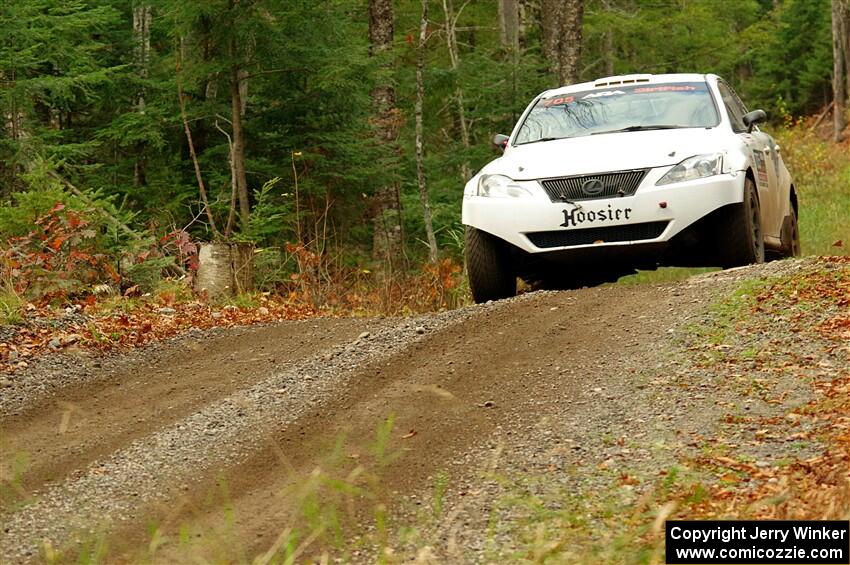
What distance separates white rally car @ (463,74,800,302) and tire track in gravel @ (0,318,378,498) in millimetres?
1516

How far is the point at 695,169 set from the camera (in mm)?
9336

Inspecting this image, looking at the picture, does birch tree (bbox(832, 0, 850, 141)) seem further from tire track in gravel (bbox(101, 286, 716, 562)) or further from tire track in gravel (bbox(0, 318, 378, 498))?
tire track in gravel (bbox(0, 318, 378, 498))

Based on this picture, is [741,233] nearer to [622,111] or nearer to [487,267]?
[622,111]

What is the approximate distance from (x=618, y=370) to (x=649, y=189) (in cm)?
306

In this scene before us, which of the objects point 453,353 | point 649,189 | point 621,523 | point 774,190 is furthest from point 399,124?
point 621,523

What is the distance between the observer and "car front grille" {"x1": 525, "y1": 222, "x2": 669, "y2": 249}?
9336mm

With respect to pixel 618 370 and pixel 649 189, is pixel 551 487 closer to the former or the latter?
pixel 618 370

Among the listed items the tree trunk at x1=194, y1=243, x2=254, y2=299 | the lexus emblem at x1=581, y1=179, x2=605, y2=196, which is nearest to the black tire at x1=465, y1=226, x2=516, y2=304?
the lexus emblem at x1=581, y1=179, x2=605, y2=196

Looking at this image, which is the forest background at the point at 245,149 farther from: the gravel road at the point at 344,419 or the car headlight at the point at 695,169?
the car headlight at the point at 695,169

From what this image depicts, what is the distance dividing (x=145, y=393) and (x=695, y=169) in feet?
15.5

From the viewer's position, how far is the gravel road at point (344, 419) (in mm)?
4398

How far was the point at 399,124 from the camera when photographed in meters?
18.6

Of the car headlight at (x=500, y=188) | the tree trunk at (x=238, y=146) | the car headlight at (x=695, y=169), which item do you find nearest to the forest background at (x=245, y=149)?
the tree trunk at (x=238, y=146)

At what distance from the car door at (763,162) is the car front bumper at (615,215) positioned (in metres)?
0.97
